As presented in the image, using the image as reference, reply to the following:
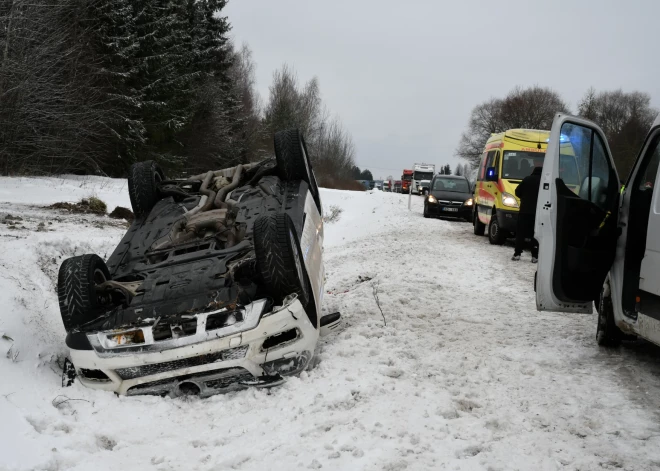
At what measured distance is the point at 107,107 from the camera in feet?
81.3

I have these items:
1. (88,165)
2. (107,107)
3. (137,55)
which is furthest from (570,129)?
(137,55)

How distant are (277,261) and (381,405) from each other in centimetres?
126

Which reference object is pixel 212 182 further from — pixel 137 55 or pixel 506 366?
pixel 137 55

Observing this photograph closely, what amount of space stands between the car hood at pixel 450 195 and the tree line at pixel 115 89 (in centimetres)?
1332

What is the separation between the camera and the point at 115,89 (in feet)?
83.6

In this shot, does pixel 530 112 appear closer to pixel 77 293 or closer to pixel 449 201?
pixel 449 201

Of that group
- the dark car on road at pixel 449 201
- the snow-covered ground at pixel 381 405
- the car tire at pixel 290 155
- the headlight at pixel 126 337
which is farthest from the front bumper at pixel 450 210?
the headlight at pixel 126 337

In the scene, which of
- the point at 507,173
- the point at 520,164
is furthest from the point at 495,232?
the point at 520,164

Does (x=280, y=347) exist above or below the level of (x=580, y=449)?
above

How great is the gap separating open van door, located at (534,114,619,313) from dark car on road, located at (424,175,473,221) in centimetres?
1351

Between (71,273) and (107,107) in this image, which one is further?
(107,107)

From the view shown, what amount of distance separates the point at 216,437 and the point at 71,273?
1.80 meters

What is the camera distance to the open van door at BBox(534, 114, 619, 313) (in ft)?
14.7

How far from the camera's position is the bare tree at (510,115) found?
192 ft
